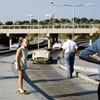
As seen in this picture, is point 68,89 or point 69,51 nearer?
point 68,89

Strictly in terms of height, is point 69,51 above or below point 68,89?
above

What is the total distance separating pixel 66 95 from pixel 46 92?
0.89 metres

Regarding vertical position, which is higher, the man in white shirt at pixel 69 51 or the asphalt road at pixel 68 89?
the man in white shirt at pixel 69 51

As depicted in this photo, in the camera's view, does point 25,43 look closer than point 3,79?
Yes

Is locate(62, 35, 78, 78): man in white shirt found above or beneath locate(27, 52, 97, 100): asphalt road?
above

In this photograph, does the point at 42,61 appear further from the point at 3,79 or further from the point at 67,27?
the point at 67,27

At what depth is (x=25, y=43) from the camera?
9.12m

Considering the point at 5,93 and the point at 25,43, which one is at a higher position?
the point at 25,43

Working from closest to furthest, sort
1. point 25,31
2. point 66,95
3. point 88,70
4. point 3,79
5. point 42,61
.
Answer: point 66,95
point 3,79
point 88,70
point 42,61
point 25,31

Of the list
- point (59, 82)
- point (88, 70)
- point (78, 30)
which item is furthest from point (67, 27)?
point (59, 82)

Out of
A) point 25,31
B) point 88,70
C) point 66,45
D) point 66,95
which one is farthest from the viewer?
point 25,31

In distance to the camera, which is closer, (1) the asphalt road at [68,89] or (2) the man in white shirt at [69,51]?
(1) the asphalt road at [68,89]

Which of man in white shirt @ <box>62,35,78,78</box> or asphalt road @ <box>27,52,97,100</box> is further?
man in white shirt @ <box>62,35,78,78</box>

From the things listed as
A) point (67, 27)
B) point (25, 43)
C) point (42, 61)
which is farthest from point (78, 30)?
point (25, 43)
